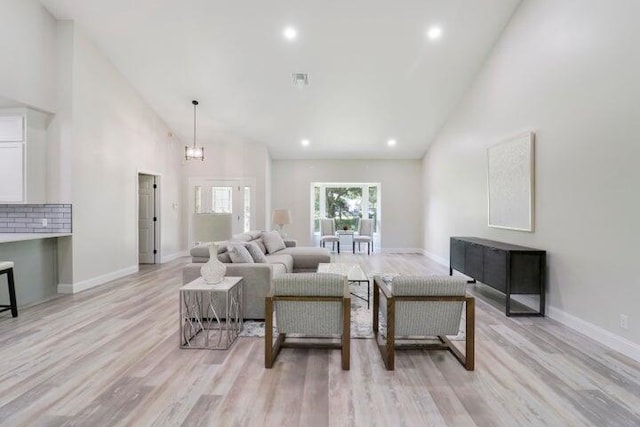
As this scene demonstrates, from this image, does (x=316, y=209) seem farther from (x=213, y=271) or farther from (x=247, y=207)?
(x=213, y=271)

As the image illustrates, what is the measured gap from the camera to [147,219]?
7.08 meters

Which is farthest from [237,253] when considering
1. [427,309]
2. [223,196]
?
[223,196]

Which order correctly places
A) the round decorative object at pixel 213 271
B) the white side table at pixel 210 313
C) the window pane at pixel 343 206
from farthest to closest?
the window pane at pixel 343 206 → the round decorative object at pixel 213 271 → the white side table at pixel 210 313

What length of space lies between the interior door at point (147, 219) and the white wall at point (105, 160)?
459mm

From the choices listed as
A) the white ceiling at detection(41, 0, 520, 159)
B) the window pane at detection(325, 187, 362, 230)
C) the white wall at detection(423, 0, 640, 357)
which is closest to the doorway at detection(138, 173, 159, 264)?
the white ceiling at detection(41, 0, 520, 159)

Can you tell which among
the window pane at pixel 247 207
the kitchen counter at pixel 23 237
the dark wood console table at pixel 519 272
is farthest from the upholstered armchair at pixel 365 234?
the kitchen counter at pixel 23 237

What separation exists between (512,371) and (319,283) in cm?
158

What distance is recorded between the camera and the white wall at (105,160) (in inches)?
185

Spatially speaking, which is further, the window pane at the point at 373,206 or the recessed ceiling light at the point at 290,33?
the window pane at the point at 373,206

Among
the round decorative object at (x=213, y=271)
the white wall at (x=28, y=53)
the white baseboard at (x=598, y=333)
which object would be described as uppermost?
the white wall at (x=28, y=53)

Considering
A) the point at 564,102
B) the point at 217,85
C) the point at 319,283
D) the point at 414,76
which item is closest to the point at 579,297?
the point at 564,102

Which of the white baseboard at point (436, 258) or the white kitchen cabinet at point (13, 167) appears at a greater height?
the white kitchen cabinet at point (13, 167)

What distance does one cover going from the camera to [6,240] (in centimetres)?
364

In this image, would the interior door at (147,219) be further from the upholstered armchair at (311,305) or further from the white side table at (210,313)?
the upholstered armchair at (311,305)
